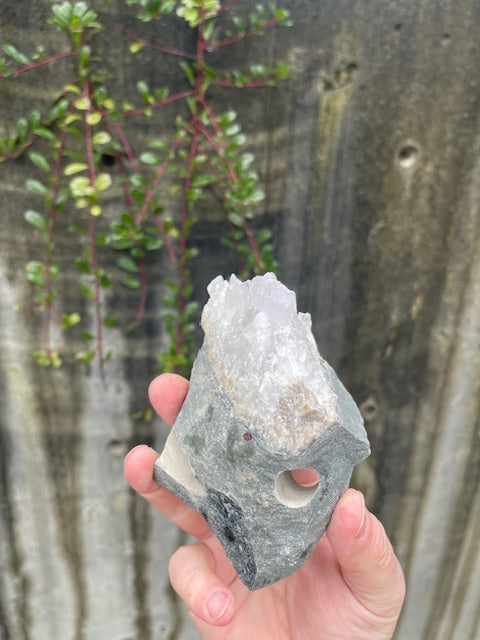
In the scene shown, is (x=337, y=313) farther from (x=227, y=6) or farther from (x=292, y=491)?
(x=227, y=6)

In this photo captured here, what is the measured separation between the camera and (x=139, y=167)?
56.5 inches

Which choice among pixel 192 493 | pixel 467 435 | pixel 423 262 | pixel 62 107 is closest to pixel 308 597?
pixel 192 493

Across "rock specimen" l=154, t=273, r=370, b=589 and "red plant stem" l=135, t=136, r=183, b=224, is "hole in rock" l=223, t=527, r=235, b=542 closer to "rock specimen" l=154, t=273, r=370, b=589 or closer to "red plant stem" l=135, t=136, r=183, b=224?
"rock specimen" l=154, t=273, r=370, b=589

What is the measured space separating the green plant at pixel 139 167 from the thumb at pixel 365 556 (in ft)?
2.12

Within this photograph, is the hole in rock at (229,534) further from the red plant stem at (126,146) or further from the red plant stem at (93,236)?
the red plant stem at (126,146)

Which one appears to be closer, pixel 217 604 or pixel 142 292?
pixel 217 604

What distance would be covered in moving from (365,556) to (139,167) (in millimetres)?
1027

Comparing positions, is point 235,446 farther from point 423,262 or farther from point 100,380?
point 423,262

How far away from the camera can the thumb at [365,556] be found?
1.06 metres

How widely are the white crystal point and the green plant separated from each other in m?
0.45

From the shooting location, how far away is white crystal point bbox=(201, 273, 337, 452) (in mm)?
973

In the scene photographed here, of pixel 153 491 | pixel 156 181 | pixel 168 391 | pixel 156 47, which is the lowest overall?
pixel 153 491

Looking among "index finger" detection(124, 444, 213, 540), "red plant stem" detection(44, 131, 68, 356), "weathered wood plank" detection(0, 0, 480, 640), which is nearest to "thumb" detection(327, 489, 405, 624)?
"index finger" detection(124, 444, 213, 540)

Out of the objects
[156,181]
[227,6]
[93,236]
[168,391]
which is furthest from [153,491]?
[227,6]
